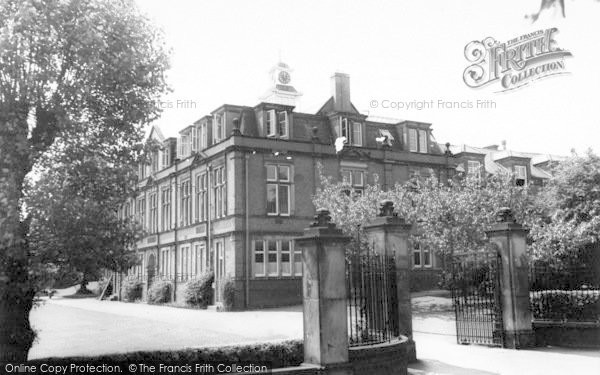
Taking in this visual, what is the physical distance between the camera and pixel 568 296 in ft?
55.1

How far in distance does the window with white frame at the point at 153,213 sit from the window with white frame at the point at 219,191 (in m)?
10.9

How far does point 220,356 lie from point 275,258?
869 inches

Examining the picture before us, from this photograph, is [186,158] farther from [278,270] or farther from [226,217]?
[278,270]

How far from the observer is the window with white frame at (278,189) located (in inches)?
1356

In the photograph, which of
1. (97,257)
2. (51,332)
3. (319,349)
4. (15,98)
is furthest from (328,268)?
(51,332)

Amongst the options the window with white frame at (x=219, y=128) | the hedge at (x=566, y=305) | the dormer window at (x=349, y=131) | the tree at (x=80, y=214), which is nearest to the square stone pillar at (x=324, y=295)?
the tree at (x=80, y=214)

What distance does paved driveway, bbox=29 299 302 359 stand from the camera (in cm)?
1692

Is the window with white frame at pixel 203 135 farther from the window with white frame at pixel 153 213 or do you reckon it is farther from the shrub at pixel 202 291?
the window with white frame at pixel 153 213

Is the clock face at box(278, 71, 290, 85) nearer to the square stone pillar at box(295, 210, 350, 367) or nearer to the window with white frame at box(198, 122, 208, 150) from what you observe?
the window with white frame at box(198, 122, 208, 150)

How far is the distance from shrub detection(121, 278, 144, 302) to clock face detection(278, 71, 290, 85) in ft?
86.2

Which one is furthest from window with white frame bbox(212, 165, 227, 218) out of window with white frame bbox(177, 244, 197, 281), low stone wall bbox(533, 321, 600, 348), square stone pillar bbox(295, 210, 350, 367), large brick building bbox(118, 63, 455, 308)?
square stone pillar bbox(295, 210, 350, 367)

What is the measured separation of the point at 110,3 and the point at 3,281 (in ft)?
19.1

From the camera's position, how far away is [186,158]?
3969 centimetres

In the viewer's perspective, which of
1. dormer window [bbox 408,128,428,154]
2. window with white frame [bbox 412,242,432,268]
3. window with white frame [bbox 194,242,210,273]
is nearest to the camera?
window with white frame [bbox 194,242,210,273]
